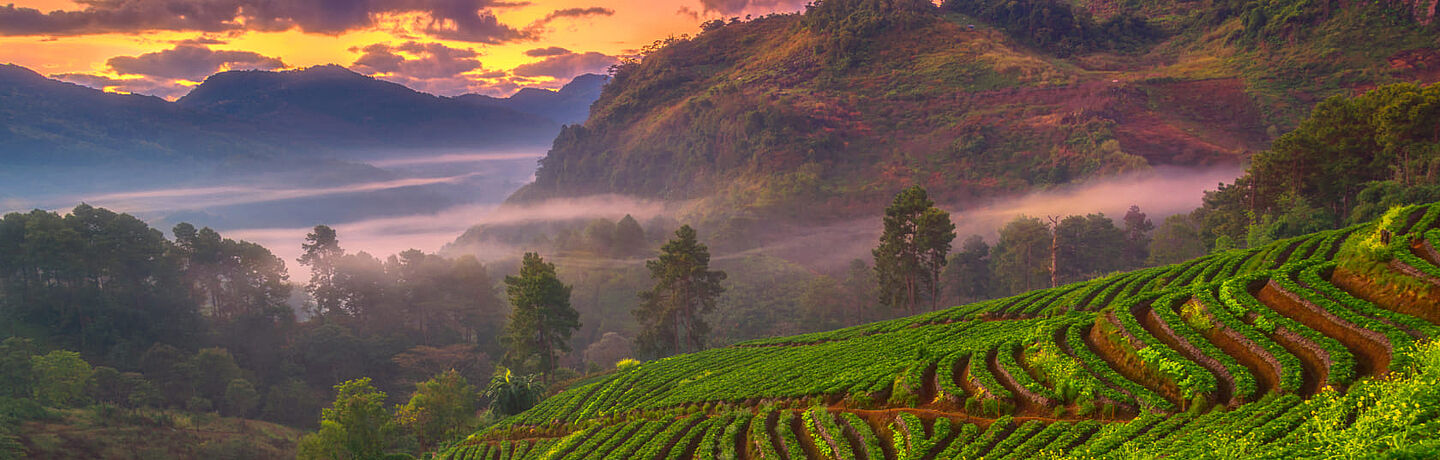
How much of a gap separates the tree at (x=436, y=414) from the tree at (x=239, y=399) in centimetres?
2629

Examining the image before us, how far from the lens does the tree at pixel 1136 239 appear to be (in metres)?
76.5

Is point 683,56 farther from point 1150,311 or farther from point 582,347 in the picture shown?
point 1150,311

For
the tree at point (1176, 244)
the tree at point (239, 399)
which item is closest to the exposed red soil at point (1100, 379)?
the tree at point (1176, 244)

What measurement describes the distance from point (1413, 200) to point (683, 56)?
153 m

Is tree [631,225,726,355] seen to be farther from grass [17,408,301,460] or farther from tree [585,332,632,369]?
grass [17,408,301,460]

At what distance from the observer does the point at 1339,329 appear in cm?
1922

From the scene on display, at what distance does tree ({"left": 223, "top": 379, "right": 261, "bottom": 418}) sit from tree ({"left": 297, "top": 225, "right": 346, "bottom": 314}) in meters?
20.4

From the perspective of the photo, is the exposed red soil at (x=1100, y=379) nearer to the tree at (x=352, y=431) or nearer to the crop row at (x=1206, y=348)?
the crop row at (x=1206, y=348)

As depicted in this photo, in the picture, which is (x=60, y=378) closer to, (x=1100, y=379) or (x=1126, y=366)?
(x=1100, y=379)

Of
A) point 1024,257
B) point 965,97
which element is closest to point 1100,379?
point 1024,257

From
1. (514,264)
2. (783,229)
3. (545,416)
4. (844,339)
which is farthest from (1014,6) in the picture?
(545,416)

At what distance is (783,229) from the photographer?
120000 millimetres

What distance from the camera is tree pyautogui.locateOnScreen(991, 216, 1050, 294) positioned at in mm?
74750

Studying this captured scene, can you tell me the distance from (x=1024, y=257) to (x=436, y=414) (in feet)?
194
